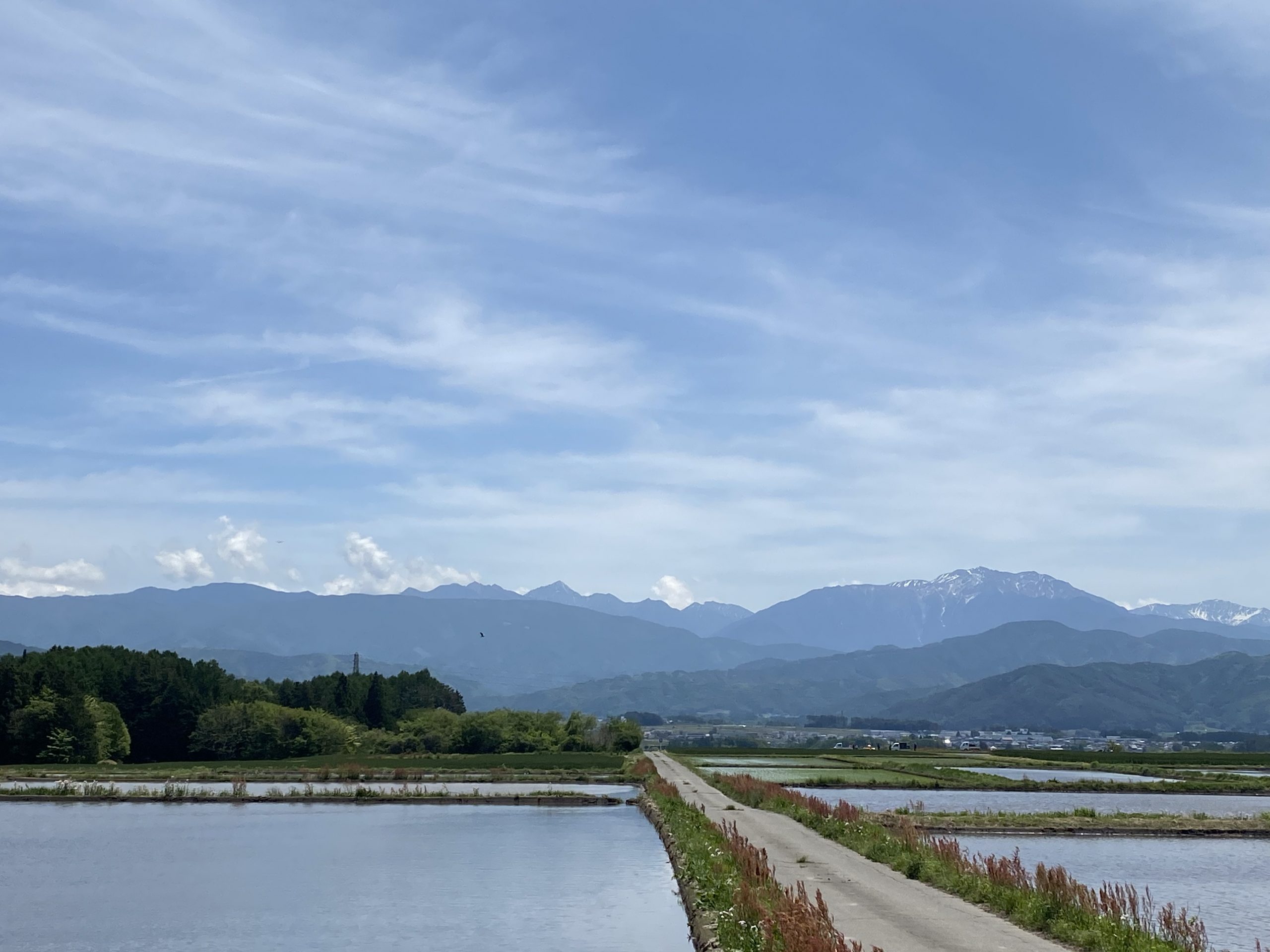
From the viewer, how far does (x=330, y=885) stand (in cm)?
3378

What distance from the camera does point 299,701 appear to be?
134625 mm

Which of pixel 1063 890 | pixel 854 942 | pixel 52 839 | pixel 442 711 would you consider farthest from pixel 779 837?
pixel 442 711

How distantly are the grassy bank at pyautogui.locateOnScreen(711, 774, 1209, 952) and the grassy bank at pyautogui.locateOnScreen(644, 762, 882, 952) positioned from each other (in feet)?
12.7

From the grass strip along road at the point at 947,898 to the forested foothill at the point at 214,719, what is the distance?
74.8 meters

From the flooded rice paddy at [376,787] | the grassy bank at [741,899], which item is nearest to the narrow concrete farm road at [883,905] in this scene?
the grassy bank at [741,899]

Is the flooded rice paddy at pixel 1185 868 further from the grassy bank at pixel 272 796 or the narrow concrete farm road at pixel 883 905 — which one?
the grassy bank at pixel 272 796

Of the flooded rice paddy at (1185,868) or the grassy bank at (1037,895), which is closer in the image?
the grassy bank at (1037,895)

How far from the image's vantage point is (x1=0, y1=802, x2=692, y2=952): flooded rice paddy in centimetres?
2622

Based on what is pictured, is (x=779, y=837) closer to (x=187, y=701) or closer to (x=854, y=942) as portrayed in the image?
(x=854, y=942)

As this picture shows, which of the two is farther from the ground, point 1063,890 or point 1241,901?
point 1063,890

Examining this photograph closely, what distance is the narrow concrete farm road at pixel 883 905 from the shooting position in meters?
20.3

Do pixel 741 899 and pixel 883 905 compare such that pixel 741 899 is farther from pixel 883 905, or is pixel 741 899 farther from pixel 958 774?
pixel 958 774

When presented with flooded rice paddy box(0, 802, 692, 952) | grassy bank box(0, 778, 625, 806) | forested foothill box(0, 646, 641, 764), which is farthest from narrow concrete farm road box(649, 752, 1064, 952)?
forested foothill box(0, 646, 641, 764)

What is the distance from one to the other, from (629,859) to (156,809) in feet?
94.3
